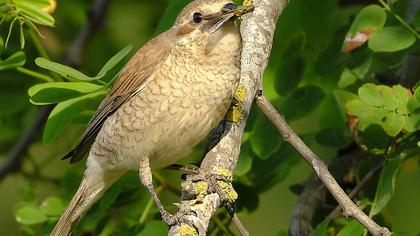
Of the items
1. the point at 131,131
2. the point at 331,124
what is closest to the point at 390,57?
the point at 331,124

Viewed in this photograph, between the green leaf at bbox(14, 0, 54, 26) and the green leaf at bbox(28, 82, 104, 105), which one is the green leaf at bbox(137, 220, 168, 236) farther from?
the green leaf at bbox(14, 0, 54, 26)

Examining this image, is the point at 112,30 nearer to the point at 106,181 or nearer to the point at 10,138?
the point at 10,138

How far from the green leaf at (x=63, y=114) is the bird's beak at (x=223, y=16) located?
67 centimetres

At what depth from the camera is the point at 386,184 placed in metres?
4.22

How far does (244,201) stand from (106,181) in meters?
0.76

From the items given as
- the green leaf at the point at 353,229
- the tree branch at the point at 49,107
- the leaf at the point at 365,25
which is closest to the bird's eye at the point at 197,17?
→ the leaf at the point at 365,25

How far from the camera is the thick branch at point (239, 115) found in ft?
12.5

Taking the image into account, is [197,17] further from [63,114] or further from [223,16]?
[63,114]

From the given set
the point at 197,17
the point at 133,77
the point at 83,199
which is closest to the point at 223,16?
the point at 197,17

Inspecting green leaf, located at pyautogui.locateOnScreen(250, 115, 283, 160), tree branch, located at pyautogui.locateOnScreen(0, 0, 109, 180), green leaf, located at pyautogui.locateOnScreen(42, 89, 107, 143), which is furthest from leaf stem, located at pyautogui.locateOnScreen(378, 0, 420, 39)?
tree branch, located at pyautogui.locateOnScreen(0, 0, 109, 180)

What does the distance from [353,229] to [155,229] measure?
3.30ft

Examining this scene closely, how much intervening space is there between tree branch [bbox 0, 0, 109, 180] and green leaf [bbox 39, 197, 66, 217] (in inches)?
37.1

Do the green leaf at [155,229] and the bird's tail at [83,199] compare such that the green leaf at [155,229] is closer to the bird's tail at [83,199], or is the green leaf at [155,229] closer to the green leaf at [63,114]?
the bird's tail at [83,199]

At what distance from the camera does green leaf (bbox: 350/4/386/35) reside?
4.70m
